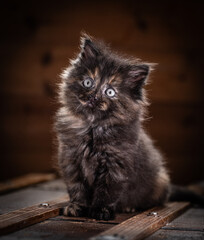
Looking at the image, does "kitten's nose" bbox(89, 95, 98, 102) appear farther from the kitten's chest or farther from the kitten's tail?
the kitten's tail

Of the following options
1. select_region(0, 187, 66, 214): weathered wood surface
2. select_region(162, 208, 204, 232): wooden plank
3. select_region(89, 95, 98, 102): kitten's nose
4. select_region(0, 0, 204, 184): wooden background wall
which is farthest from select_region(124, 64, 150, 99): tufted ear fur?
select_region(0, 0, 204, 184): wooden background wall

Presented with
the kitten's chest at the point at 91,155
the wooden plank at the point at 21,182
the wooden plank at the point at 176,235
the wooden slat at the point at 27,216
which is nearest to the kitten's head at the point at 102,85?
the kitten's chest at the point at 91,155

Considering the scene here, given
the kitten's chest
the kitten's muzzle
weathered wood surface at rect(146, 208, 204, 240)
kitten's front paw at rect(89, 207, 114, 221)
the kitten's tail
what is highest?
the kitten's muzzle

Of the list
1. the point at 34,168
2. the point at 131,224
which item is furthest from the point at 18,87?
the point at 131,224

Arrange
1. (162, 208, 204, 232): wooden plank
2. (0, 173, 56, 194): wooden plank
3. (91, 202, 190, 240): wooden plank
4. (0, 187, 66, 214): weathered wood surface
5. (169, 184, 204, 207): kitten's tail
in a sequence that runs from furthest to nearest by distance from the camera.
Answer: (0, 173, 56, 194): wooden plank < (169, 184, 204, 207): kitten's tail < (0, 187, 66, 214): weathered wood surface < (162, 208, 204, 232): wooden plank < (91, 202, 190, 240): wooden plank

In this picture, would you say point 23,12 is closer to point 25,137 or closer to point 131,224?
point 25,137

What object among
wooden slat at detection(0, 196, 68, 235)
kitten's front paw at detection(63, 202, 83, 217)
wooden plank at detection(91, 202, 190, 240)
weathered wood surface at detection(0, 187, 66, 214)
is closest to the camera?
wooden plank at detection(91, 202, 190, 240)
